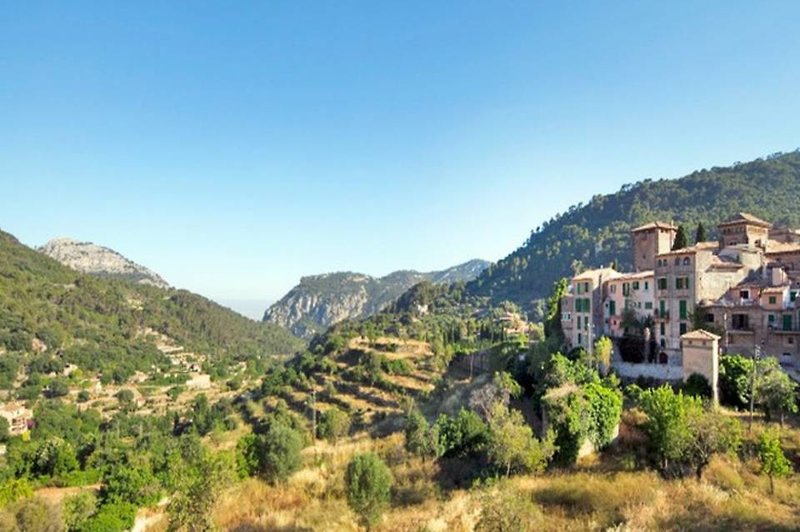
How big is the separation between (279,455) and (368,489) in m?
14.8

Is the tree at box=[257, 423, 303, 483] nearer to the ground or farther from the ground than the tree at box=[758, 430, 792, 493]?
nearer to the ground

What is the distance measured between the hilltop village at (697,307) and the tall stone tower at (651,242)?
57cm

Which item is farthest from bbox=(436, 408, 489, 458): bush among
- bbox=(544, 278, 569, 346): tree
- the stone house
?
the stone house

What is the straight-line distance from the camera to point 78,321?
160250mm

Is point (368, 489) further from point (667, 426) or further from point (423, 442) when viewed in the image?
point (667, 426)

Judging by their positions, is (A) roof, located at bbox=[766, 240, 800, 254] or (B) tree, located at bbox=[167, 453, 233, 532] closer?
(B) tree, located at bbox=[167, 453, 233, 532]

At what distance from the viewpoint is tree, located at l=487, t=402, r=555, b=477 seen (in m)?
27.3

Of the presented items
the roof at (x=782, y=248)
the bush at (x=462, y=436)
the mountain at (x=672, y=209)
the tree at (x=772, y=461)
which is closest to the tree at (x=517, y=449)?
the bush at (x=462, y=436)

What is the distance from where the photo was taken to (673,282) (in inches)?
1426

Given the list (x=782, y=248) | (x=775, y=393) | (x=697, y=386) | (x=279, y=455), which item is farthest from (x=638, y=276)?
(x=279, y=455)

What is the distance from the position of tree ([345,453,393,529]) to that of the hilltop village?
20.5 meters

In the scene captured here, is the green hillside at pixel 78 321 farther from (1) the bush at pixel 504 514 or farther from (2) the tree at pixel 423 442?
(1) the bush at pixel 504 514

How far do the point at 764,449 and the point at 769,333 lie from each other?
13067 mm

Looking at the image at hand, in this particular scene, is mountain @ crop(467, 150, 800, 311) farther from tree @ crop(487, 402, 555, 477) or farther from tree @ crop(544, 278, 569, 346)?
tree @ crop(487, 402, 555, 477)
